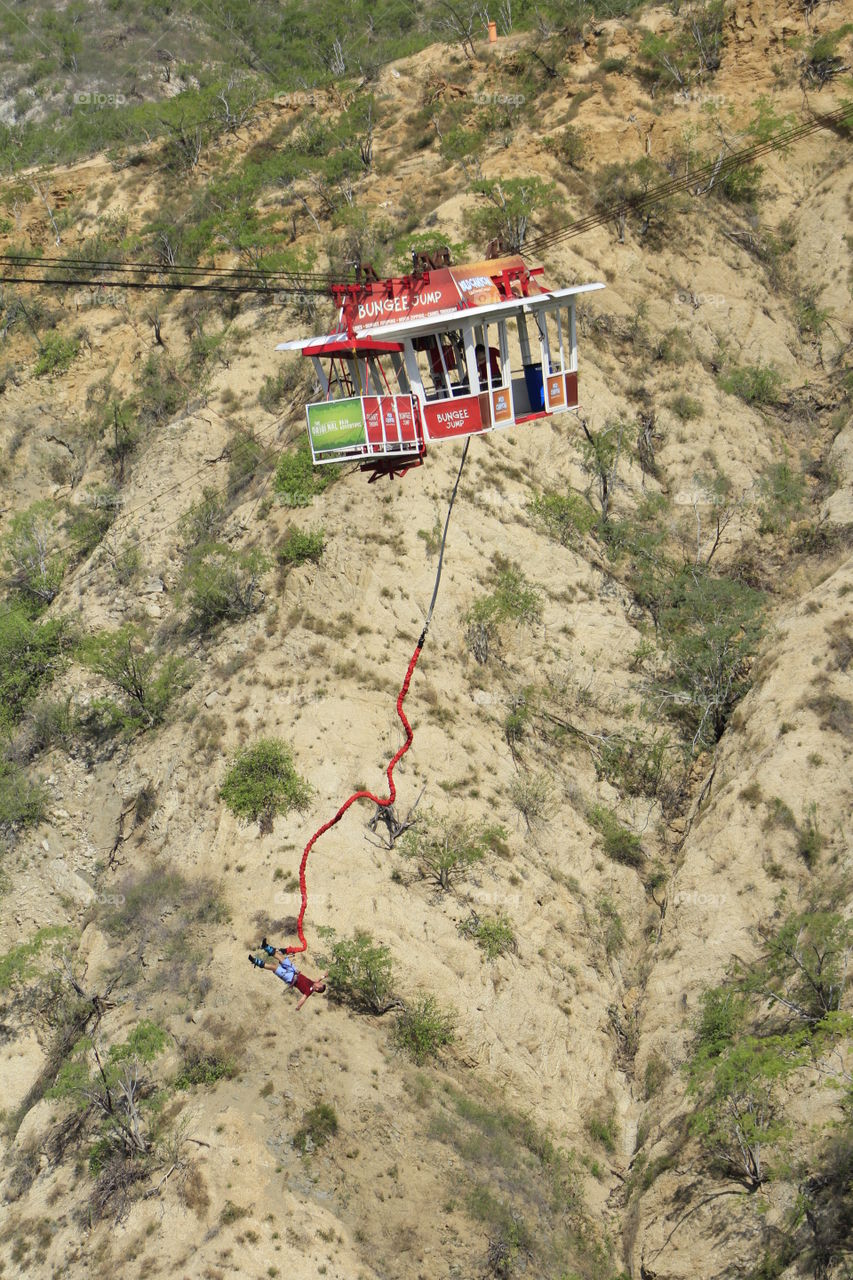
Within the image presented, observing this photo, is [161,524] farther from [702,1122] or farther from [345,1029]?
[702,1122]

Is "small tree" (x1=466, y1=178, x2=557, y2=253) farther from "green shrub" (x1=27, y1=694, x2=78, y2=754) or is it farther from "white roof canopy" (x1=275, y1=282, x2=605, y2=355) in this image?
"green shrub" (x1=27, y1=694, x2=78, y2=754)

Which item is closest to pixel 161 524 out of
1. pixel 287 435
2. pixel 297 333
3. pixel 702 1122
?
pixel 287 435

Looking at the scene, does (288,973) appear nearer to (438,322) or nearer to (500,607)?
(500,607)

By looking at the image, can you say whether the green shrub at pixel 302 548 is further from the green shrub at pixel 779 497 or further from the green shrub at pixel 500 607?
the green shrub at pixel 779 497

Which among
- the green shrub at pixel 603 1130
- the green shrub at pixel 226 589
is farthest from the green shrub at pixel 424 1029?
the green shrub at pixel 226 589

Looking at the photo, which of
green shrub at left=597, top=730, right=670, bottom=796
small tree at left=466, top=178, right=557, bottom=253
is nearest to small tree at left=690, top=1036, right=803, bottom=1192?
green shrub at left=597, top=730, right=670, bottom=796

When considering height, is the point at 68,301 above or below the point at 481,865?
above
